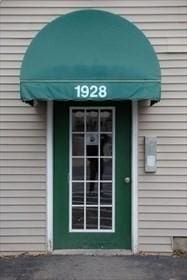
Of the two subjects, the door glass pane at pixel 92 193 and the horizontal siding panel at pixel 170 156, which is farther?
the door glass pane at pixel 92 193

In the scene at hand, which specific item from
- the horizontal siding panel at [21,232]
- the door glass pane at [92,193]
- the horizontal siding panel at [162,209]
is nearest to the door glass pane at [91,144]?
the door glass pane at [92,193]

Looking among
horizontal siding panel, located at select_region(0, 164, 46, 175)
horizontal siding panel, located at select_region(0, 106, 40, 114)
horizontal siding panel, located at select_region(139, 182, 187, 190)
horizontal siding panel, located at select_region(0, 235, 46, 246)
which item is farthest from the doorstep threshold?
horizontal siding panel, located at select_region(0, 106, 40, 114)

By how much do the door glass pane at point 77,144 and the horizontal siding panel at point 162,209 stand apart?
122 cm

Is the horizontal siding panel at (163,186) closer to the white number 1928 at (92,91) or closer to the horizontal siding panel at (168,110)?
the horizontal siding panel at (168,110)

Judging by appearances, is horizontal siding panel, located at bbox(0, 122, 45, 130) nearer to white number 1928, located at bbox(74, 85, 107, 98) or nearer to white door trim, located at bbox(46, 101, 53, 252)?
white door trim, located at bbox(46, 101, 53, 252)

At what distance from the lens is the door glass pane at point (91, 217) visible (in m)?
8.55

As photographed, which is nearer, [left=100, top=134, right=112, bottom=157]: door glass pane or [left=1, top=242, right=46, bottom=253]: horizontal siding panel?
[left=1, top=242, right=46, bottom=253]: horizontal siding panel

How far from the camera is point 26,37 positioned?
27.4ft

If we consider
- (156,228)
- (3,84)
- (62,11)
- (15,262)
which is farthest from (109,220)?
(62,11)

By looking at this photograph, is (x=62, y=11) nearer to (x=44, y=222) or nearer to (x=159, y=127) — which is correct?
(x=159, y=127)

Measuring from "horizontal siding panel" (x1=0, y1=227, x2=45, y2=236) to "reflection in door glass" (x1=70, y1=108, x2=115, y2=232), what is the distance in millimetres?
489

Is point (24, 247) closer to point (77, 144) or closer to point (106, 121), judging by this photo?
point (77, 144)

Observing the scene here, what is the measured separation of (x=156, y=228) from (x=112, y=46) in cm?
273

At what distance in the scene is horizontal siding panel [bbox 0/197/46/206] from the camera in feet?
→ 27.5
